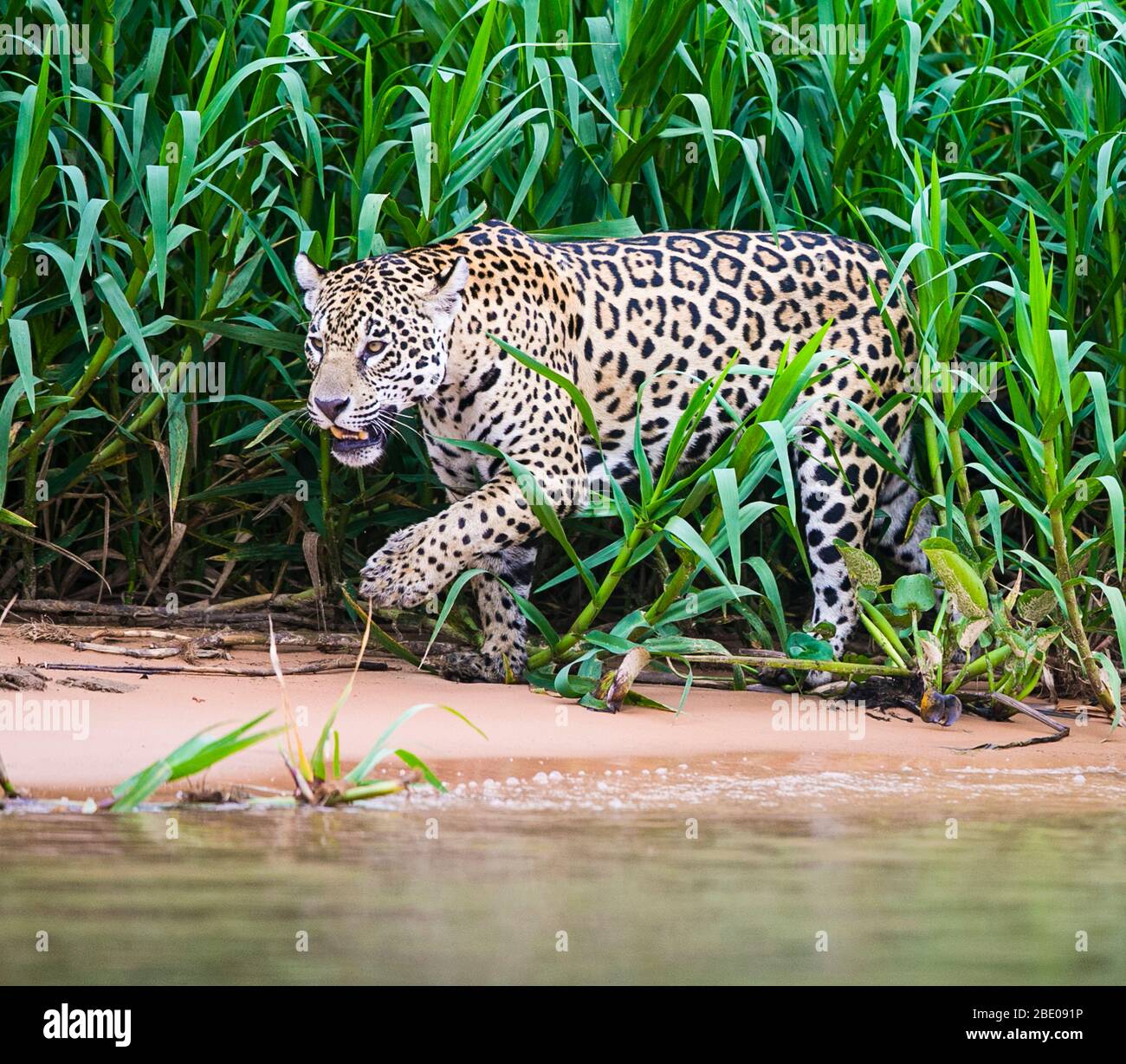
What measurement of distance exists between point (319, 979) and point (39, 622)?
9.78 feet

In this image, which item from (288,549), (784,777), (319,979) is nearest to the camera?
(319,979)

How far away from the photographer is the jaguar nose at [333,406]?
16.0ft

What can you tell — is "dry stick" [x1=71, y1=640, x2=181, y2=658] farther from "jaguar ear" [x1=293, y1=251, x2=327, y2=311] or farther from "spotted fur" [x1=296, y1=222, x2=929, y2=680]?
"jaguar ear" [x1=293, y1=251, x2=327, y2=311]

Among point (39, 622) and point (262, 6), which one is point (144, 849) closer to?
point (39, 622)

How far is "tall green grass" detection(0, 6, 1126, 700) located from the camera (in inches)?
191

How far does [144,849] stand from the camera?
10.6 ft

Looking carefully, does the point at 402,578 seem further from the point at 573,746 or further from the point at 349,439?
the point at 573,746

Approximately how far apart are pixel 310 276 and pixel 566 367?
2.98 ft

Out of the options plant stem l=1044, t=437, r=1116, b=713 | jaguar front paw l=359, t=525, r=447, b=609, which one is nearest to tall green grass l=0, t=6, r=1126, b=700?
plant stem l=1044, t=437, r=1116, b=713

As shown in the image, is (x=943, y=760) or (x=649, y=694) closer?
(x=943, y=760)

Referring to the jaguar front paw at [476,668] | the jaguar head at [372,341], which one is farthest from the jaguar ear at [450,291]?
the jaguar front paw at [476,668]

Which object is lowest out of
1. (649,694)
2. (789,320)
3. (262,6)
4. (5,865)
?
(649,694)

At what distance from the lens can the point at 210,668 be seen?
4.86 m
